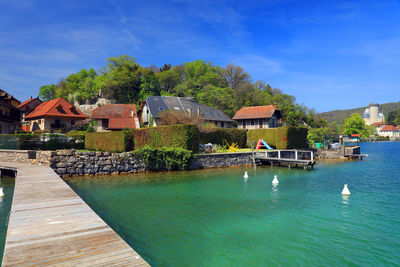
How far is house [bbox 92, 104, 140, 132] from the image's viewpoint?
48156 mm

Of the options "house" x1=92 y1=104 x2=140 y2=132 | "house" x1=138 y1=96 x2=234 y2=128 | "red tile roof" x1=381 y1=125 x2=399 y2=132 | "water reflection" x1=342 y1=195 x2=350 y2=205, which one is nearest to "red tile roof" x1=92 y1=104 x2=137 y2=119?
"house" x1=92 y1=104 x2=140 y2=132

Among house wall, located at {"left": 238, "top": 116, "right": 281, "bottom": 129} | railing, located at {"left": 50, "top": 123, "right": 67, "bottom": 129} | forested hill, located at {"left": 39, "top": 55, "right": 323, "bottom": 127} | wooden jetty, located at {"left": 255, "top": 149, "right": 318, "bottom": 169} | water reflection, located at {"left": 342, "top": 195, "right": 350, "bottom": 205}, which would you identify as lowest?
water reflection, located at {"left": 342, "top": 195, "right": 350, "bottom": 205}

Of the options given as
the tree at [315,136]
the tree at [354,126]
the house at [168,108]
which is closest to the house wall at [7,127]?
the house at [168,108]

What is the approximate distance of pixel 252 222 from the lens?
1013 cm

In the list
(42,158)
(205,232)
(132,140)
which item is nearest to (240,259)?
(205,232)

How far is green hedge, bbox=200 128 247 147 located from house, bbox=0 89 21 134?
126 ft

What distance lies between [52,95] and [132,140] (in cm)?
7593

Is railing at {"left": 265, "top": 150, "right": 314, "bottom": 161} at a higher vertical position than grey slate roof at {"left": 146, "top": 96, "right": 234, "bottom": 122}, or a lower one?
lower

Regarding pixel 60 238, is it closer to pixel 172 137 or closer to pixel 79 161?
pixel 79 161

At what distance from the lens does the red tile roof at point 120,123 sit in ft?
157

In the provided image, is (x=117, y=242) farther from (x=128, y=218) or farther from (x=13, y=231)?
(x=128, y=218)

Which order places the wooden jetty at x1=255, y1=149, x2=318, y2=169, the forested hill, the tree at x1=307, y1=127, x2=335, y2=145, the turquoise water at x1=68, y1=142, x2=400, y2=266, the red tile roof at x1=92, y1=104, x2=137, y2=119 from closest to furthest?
the turquoise water at x1=68, y1=142, x2=400, y2=266 → the wooden jetty at x1=255, y1=149, x2=318, y2=169 → the red tile roof at x1=92, y1=104, x2=137, y2=119 → the tree at x1=307, y1=127, x2=335, y2=145 → the forested hill

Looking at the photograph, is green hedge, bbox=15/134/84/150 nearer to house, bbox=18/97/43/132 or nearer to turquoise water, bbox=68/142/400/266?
turquoise water, bbox=68/142/400/266

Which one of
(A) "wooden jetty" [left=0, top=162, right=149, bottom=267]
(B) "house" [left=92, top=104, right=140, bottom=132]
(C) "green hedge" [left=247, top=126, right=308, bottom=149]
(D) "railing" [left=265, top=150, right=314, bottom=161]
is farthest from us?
(B) "house" [left=92, top=104, right=140, bottom=132]
